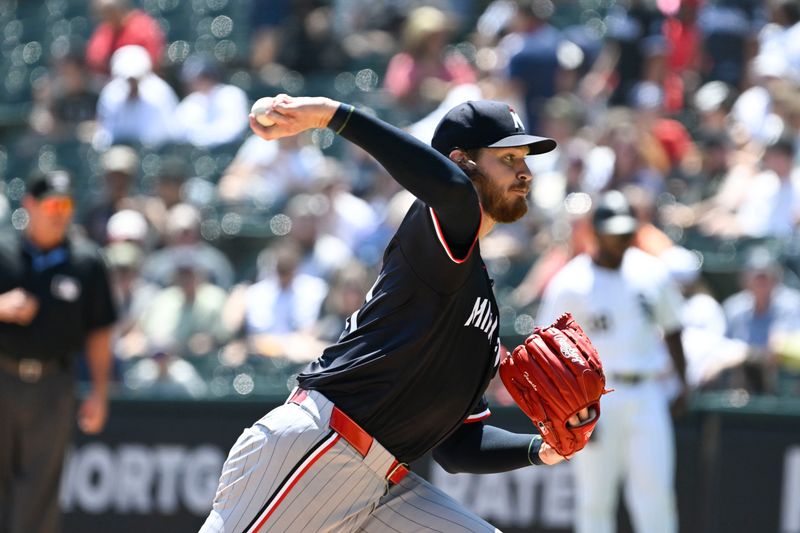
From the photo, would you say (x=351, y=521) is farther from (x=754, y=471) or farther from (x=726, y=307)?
(x=726, y=307)

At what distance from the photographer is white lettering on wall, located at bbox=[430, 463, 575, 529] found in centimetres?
815

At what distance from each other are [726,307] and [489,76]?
11.1 feet

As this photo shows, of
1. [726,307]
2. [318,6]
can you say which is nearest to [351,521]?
[726,307]

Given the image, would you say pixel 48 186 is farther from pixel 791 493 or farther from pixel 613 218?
pixel 791 493

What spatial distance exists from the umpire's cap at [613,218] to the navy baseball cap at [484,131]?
3.63 m

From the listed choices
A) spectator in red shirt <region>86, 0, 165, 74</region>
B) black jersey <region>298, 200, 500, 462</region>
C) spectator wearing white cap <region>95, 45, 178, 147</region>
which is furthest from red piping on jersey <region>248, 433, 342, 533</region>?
spectator in red shirt <region>86, 0, 165, 74</region>

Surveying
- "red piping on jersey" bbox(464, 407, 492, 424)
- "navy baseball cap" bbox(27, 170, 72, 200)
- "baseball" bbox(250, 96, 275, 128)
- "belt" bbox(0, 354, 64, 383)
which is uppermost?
"baseball" bbox(250, 96, 275, 128)

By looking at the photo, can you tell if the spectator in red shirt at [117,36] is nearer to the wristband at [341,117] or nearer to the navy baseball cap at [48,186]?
the navy baseball cap at [48,186]

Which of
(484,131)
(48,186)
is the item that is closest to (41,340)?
(48,186)

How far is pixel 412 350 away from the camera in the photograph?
3898 millimetres

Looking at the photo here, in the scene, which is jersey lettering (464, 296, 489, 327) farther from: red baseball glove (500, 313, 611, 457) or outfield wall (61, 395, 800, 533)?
outfield wall (61, 395, 800, 533)

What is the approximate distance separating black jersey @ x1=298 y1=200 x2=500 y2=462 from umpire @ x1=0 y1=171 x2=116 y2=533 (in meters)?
3.51

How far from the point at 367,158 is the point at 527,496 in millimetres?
3827

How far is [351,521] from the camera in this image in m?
4.08
